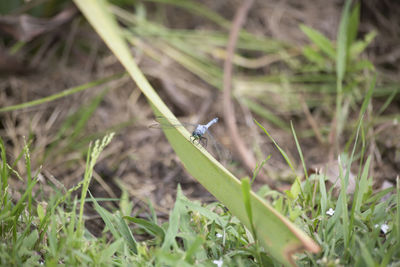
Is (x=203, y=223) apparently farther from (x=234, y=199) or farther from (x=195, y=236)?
(x=234, y=199)

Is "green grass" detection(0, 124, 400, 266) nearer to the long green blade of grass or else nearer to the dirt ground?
the long green blade of grass

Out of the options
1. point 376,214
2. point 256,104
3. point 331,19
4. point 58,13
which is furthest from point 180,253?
point 331,19

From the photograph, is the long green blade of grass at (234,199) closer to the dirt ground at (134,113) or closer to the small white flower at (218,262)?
the small white flower at (218,262)

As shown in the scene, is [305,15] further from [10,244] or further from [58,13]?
[10,244]

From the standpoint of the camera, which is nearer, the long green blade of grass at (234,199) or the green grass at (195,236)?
the long green blade of grass at (234,199)

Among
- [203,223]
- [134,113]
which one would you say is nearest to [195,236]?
[203,223]

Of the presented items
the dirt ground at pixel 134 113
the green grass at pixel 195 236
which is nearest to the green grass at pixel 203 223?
the green grass at pixel 195 236

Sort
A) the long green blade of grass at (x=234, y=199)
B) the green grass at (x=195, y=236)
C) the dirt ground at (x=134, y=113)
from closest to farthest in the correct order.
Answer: the long green blade of grass at (x=234, y=199)
the green grass at (x=195, y=236)
the dirt ground at (x=134, y=113)

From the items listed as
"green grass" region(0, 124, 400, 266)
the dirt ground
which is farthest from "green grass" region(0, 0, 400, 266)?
the dirt ground
